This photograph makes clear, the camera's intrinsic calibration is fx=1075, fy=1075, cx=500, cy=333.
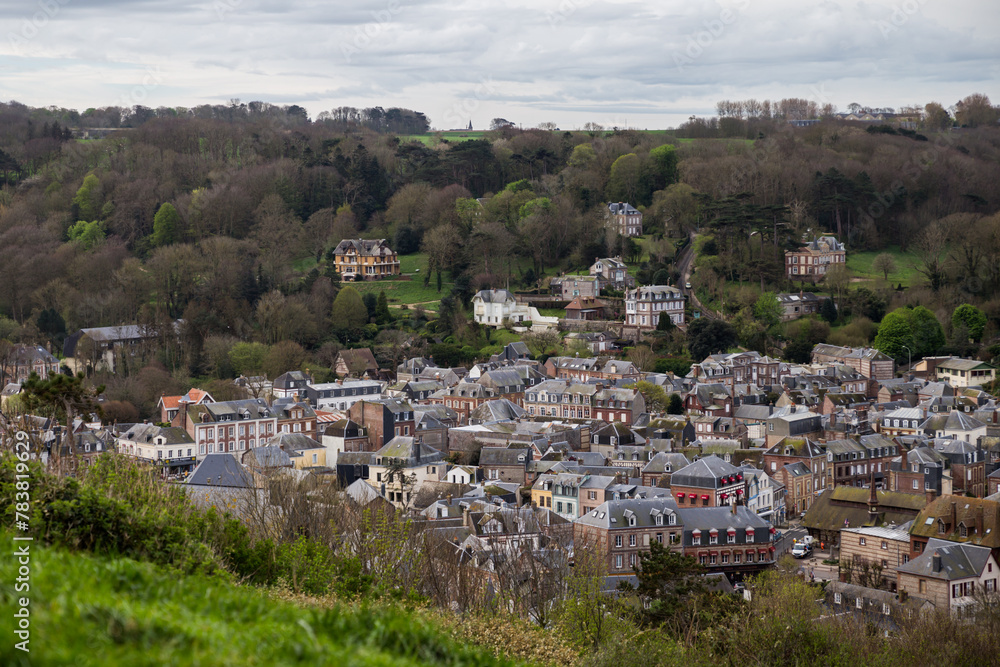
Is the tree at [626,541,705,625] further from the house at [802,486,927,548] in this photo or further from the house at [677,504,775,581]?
the house at [802,486,927,548]

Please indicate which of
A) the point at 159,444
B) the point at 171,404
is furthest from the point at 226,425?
the point at 159,444

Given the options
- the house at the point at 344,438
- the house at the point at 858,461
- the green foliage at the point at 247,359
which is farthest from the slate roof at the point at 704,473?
the green foliage at the point at 247,359

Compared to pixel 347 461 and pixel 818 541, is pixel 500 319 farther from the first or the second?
pixel 818 541

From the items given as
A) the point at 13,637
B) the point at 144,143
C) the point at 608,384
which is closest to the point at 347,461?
the point at 608,384

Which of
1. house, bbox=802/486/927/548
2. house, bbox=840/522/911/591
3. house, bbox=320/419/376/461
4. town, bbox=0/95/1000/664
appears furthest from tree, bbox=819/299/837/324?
house, bbox=840/522/911/591

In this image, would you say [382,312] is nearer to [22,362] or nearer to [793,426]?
[22,362]
